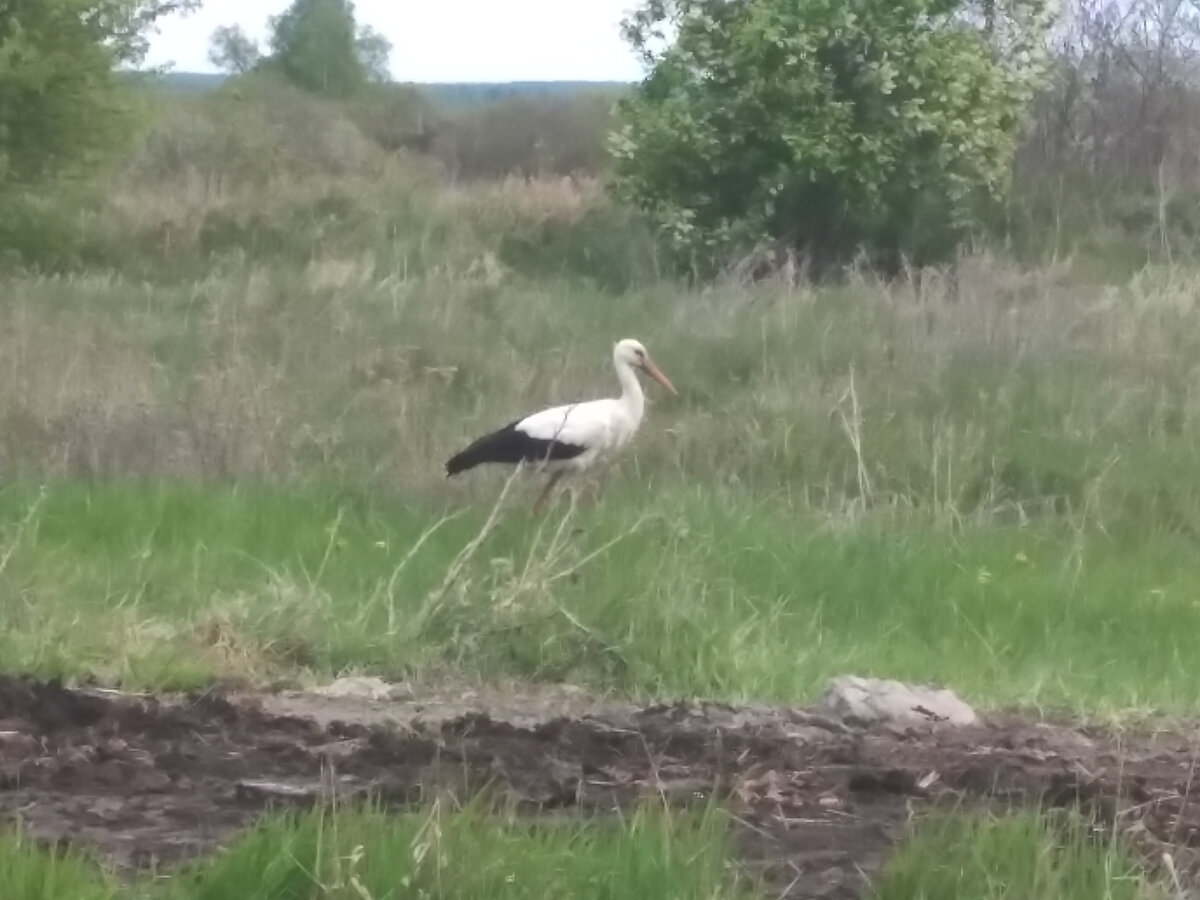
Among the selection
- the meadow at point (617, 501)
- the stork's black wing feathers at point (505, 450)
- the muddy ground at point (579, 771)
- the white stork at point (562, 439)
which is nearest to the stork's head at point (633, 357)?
the white stork at point (562, 439)

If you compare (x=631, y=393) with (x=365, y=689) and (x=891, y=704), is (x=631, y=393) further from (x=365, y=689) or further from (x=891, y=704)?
(x=891, y=704)

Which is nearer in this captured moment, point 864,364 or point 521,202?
point 864,364

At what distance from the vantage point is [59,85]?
18.3m

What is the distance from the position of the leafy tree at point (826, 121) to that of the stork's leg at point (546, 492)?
11540mm

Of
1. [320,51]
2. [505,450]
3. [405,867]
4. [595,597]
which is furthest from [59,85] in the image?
→ [320,51]

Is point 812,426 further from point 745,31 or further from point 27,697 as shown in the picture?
point 745,31

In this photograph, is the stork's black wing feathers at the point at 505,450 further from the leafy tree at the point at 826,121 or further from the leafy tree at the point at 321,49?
the leafy tree at the point at 321,49

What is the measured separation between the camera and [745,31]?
22.3m

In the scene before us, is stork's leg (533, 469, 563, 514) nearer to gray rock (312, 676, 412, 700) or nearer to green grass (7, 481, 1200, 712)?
green grass (7, 481, 1200, 712)

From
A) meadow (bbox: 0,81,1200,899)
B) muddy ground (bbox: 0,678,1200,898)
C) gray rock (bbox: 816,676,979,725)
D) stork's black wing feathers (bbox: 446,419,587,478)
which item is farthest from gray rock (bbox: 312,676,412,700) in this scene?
stork's black wing feathers (bbox: 446,419,587,478)

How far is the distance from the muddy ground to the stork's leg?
4.21 metres

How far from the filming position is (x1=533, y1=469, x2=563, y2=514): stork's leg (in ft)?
35.4

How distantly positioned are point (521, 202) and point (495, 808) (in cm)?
2574

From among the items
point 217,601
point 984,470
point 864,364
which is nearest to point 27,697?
point 217,601
